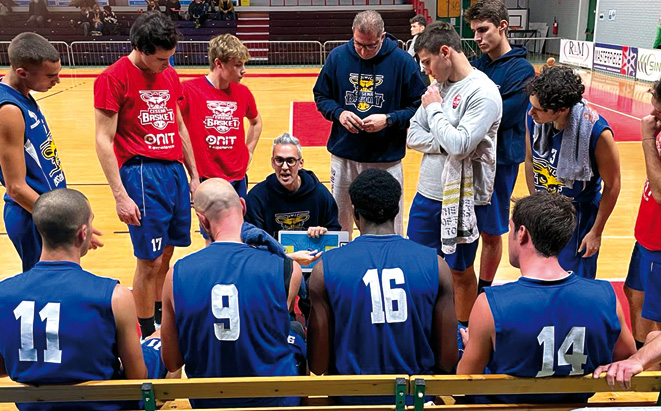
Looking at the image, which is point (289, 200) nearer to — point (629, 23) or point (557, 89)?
point (557, 89)

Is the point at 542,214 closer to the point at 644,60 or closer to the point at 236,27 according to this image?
the point at 644,60

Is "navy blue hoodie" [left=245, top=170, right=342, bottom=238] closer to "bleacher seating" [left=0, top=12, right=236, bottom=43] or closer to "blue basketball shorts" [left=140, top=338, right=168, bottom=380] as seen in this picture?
"blue basketball shorts" [left=140, top=338, right=168, bottom=380]

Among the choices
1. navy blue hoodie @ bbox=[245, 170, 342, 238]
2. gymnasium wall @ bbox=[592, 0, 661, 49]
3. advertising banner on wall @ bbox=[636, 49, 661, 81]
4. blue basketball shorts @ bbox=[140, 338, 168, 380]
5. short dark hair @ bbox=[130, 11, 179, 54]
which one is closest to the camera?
blue basketball shorts @ bbox=[140, 338, 168, 380]

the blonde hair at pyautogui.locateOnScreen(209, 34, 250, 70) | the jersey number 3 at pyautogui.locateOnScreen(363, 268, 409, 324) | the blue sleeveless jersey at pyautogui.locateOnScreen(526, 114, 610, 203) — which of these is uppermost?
the blonde hair at pyautogui.locateOnScreen(209, 34, 250, 70)

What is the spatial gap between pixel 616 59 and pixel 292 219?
17132mm

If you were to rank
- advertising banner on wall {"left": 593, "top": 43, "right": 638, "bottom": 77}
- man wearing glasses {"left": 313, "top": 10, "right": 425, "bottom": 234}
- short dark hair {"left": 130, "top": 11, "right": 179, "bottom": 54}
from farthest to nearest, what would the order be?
advertising banner on wall {"left": 593, "top": 43, "right": 638, "bottom": 77} < man wearing glasses {"left": 313, "top": 10, "right": 425, "bottom": 234} < short dark hair {"left": 130, "top": 11, "right": 179, "bottom": 54}

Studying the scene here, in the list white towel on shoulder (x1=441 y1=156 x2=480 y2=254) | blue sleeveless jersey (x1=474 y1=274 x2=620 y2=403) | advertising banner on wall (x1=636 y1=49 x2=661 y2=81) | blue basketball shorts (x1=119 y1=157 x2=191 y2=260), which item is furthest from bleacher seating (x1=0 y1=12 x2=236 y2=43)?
blue sleeveless jersey (x1=474 y1=274 x2=620 y2=403)

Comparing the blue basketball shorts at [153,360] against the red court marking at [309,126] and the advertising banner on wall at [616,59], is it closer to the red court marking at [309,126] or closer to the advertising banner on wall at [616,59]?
the red court marking at [309,126]

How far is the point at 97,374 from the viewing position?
2.17 meters

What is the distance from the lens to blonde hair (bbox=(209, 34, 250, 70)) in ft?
13.6

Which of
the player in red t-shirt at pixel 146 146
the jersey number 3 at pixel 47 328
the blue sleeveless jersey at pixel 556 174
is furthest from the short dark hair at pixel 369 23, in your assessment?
the jersey number 3 at pixel 47 328

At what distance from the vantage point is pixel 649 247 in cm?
315

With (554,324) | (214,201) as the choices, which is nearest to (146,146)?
(214,201)

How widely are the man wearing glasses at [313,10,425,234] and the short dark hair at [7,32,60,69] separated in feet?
6.28
